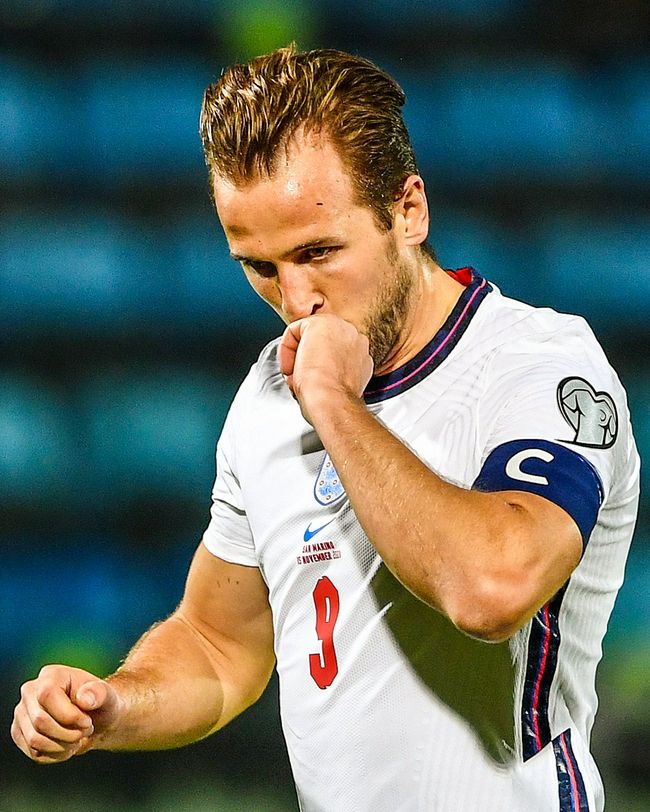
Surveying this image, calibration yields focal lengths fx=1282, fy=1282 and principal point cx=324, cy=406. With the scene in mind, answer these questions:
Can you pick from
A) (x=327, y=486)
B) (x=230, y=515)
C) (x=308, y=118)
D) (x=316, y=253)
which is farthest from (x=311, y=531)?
(x=308, y=118)

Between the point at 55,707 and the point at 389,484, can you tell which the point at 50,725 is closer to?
the point at 55,707

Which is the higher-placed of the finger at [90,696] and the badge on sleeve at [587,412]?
the badge on sleeve at [587,412]

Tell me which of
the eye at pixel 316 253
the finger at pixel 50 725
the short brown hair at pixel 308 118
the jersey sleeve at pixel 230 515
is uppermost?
the short brown hair at pixel 308 118

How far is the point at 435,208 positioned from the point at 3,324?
98 centimetres

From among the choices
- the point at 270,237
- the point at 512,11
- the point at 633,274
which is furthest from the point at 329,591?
the point at 512,11

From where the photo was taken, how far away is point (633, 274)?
2.85m

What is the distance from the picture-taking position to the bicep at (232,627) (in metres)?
1.60

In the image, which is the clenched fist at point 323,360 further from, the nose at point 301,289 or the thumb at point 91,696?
the thumb at point 91,696

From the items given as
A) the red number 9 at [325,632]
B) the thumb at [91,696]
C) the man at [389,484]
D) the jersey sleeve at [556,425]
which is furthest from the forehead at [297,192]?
the thumb at [91,696]

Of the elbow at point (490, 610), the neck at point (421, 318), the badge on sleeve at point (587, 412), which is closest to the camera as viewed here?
the elbow at point (490, 610)

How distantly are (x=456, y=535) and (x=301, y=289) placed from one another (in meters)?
0.37

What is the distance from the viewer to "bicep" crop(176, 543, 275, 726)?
1.60m

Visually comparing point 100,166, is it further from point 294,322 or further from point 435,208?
point 294,322

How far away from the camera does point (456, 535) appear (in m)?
1.09
